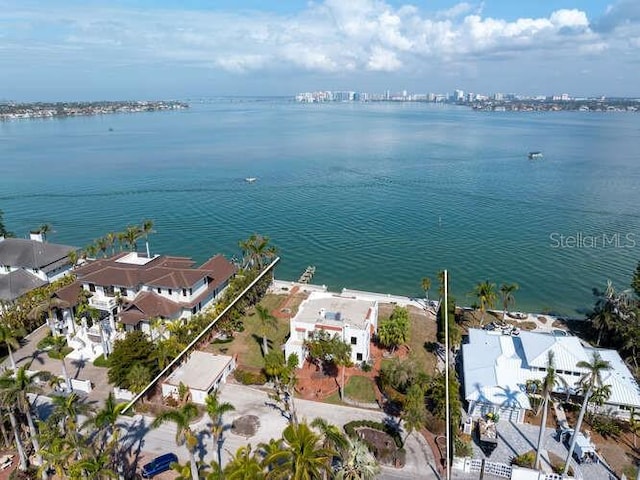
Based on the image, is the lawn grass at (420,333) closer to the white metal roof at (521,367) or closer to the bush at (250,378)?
the white metal roof at (521,367)

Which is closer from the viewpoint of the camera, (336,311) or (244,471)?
(244,471)

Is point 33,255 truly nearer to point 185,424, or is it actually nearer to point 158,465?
point 158,465

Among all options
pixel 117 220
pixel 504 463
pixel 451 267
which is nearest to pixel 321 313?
pixel 504 463

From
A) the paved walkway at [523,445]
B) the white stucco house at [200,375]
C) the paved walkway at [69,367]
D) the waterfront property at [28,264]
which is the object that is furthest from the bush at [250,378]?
the waterfront property at [28,264]

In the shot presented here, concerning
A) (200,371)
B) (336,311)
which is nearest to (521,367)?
(336,311)

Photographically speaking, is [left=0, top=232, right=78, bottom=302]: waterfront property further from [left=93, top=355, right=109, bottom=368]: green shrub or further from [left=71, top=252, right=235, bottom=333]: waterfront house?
[left=93, top=355, right=109, bottom=368]: green shrub
